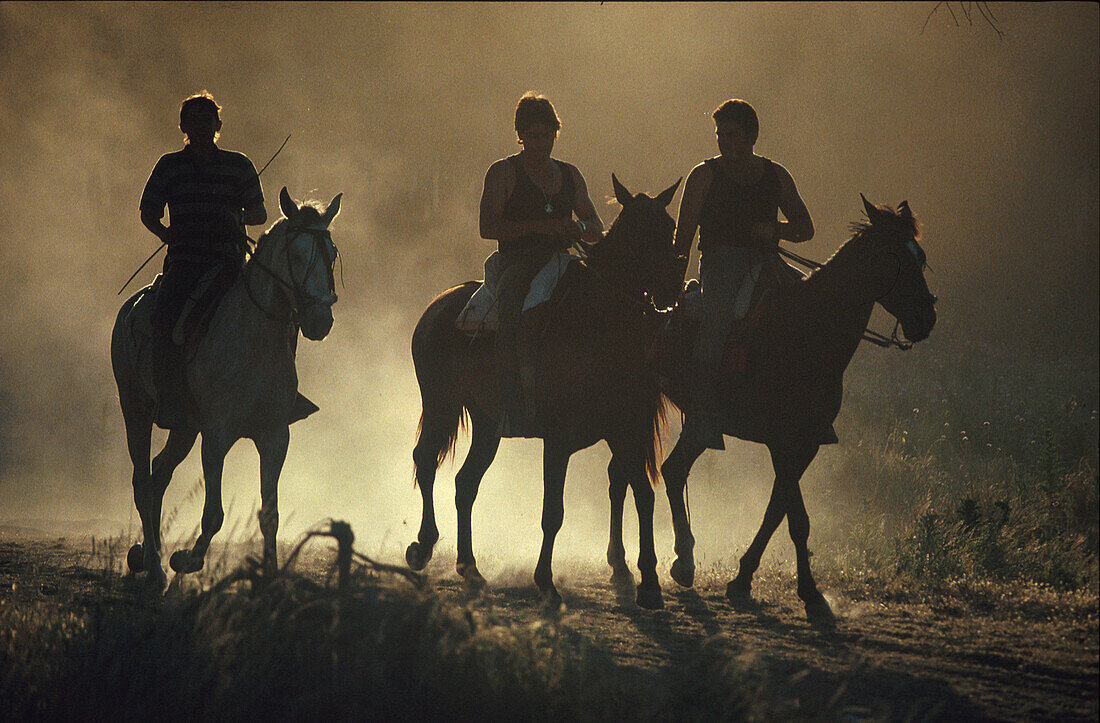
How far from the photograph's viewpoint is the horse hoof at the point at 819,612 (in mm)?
6298

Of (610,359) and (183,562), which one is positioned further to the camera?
(610,359)

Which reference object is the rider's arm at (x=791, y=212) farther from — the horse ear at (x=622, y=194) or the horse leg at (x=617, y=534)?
the horse leg at (x=617, y=534)

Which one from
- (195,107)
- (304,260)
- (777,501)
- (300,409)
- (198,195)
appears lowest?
(777,501)

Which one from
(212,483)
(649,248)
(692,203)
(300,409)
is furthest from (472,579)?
(692,203)

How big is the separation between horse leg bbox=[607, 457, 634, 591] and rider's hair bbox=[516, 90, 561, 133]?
280cm

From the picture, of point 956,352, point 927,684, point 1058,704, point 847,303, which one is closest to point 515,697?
point 927,684

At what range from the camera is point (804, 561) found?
21.5 feet

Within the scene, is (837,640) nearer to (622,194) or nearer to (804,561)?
(804,561)

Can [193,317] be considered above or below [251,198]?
below

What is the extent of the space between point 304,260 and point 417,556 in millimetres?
2859

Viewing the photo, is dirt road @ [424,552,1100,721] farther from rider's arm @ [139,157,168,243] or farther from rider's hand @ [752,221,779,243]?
rider's arm @ [139,157,168,243]

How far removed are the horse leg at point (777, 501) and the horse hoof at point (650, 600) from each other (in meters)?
0.91

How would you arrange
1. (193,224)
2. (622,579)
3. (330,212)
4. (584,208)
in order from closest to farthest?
(330,212) < (193,224) < (584,208) < (622,579)

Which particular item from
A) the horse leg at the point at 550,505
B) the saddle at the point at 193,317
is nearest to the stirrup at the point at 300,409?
the saddle at the point at 193,317
